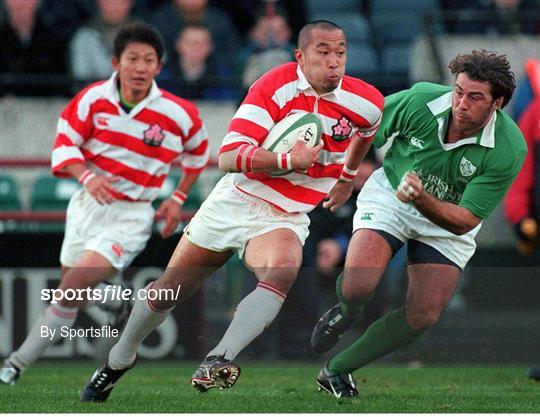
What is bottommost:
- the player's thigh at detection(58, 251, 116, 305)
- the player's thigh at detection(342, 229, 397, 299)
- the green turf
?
the green turf

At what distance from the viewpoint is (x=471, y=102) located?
753 centimetres

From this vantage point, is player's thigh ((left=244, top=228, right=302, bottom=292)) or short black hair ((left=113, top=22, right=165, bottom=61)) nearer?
player's thigh ((left=244, top=228, right=302, bottom=292))

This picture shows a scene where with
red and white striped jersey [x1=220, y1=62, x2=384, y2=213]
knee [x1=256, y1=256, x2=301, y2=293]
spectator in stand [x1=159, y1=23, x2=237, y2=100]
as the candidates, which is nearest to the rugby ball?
red and white striped jersey [x1=220, y1=62, x2=384, y2=213]

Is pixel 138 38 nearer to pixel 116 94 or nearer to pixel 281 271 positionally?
pixel 116 94

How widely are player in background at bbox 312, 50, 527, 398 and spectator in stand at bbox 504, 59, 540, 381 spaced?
1903mm

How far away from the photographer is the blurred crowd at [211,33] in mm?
12336

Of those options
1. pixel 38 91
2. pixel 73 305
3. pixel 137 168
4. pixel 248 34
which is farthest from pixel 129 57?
pixel 248 34

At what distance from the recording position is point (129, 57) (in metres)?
9.22

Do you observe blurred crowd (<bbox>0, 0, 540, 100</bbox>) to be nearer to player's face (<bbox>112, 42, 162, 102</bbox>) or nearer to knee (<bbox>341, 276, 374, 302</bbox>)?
player's face (<bbox>112, 42, 162, 102</bbox>)

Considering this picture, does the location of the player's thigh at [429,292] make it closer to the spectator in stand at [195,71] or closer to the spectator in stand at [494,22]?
the spectator in stand at [195,71]

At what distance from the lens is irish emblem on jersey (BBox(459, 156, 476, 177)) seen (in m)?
7.75

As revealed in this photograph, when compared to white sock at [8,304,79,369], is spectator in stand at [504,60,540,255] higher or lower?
higher

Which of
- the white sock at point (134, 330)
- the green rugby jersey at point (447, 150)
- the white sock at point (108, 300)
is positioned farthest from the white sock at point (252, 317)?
the white sock at point (108, 300)

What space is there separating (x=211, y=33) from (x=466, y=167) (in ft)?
18.9
